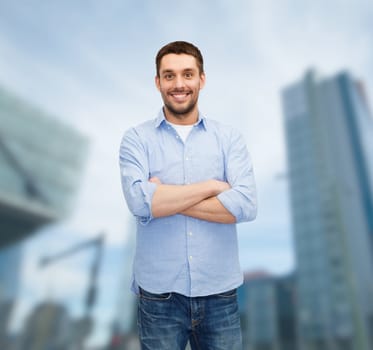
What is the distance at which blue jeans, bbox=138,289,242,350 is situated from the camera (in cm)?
155

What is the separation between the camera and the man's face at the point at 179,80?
177 cm

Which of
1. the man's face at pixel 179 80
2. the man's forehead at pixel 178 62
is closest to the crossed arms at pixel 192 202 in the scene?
the man's face at pixel 179 80

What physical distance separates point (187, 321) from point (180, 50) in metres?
1.30

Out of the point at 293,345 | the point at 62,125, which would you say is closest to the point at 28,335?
the point at 62,125

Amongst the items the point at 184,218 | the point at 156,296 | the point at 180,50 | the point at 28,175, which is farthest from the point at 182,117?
the point at 28,175

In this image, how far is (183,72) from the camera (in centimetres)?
178

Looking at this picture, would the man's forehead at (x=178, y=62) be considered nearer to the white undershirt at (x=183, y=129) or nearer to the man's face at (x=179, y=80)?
the man's face at (x=179, y=80)

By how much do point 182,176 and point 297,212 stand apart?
275 feet

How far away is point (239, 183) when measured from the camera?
175 centimetres

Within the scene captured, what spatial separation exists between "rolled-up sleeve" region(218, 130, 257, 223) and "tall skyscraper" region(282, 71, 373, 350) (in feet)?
195

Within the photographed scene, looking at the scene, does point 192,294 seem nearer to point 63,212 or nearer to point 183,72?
point 183,72

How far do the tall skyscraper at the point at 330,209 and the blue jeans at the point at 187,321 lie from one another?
2358 inches

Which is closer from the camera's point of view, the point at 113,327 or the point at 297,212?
the point at 113,327

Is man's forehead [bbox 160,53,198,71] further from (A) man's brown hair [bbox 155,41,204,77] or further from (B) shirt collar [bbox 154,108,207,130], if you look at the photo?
(B) shirt collar [bbox 154,108,207,130]
